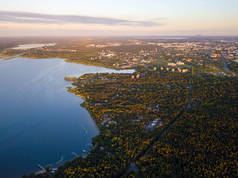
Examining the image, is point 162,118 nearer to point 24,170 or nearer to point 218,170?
point 218,170

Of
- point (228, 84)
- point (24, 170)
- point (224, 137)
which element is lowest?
point (24, 170)

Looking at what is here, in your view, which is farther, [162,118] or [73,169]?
[162,118]

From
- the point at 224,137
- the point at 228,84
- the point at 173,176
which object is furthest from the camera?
the point at 228,84

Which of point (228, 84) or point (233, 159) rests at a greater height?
point (228, 84)

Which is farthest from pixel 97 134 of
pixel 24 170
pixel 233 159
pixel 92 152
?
pixel 233 159

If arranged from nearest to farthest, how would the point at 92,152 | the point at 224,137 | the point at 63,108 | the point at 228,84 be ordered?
the point at 92,152
the point at 224,137
the point at 63,108
the point at 228,84

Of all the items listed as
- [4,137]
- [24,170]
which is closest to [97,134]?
[24,170]
